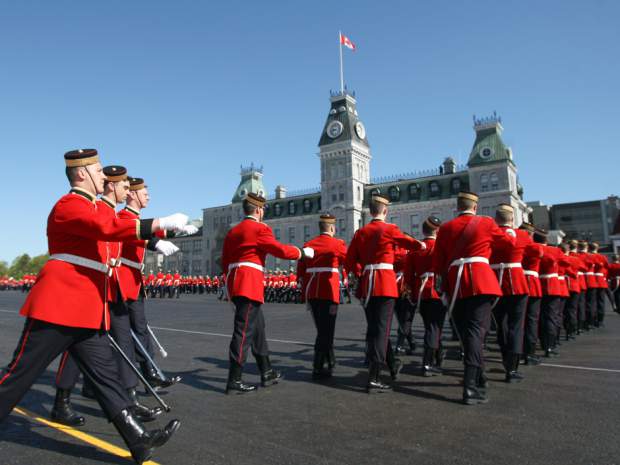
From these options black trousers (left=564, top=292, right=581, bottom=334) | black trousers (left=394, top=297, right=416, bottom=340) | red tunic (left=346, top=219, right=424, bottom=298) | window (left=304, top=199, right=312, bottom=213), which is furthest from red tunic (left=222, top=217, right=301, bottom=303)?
window (left=304, top=199, right=312, bottom=213)

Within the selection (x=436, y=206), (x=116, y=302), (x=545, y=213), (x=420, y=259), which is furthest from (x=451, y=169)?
(x=116, y=302)

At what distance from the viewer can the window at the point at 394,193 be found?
62.5 m

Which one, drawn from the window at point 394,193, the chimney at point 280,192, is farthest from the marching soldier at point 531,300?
the chimney at point 280,192

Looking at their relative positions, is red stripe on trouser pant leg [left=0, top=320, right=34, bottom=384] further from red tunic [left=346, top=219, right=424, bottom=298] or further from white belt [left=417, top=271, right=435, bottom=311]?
white belt [left=417, top=271, right=435, bottom=311]

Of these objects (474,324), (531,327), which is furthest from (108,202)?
(531,327)

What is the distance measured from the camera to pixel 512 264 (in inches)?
252

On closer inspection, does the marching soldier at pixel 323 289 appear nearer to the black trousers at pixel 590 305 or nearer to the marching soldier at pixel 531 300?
the marching soldier at pixel 531 300

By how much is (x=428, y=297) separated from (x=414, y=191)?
2222 inches

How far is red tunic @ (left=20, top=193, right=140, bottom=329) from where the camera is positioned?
3.16m

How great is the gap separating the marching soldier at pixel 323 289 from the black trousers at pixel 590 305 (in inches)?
329

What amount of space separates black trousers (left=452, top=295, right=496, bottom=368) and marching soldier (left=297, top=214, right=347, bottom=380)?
5.70ft

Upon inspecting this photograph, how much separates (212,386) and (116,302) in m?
1.63

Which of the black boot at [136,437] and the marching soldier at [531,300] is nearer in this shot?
the black boot at [136,437]

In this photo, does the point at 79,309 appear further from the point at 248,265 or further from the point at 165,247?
the point at 248,265
